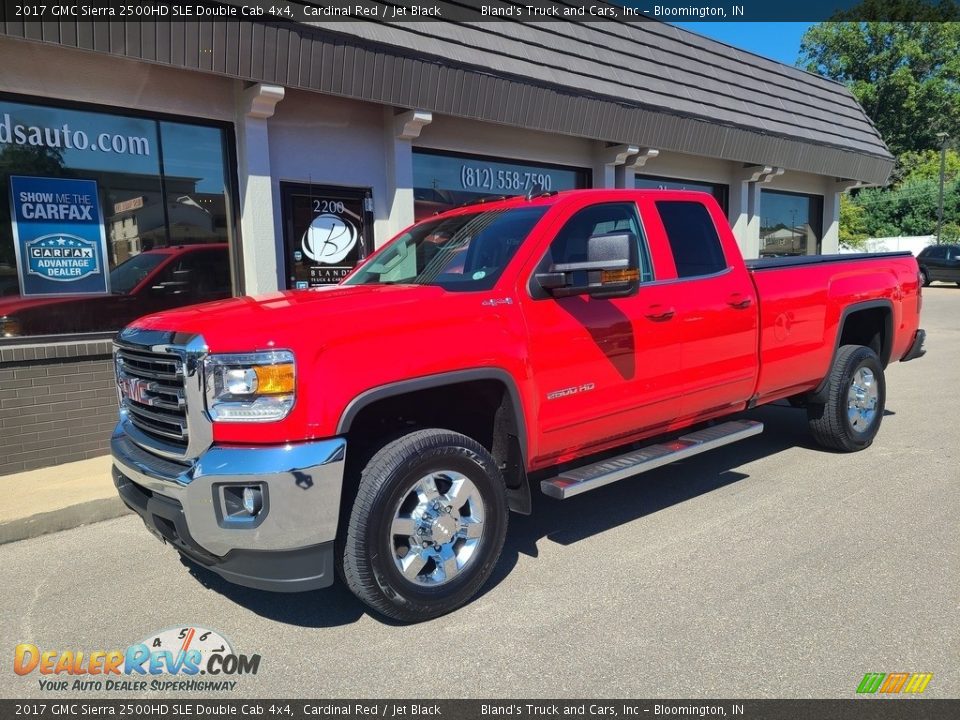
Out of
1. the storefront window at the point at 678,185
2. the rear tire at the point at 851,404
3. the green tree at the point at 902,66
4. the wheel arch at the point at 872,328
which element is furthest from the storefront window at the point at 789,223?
the green tree at the point at 902,66

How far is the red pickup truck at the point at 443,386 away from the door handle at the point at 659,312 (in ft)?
0.03

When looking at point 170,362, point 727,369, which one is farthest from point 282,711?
point 727,369

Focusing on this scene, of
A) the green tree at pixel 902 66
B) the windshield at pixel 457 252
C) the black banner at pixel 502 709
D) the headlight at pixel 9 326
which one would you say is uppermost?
the green tree at pixel 902 66

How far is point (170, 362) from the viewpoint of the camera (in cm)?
305

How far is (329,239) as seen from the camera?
308 inches

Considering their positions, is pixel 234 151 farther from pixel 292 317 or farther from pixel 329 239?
pixel 292 317

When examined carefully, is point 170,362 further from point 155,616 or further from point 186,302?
point 186,302

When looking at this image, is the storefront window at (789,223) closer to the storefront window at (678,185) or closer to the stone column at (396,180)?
the storefront window at (678,185)

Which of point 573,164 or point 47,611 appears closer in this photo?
point 47,611

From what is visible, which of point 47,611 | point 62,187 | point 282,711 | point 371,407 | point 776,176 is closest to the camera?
point 282,711

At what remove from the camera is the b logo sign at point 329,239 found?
7.67m

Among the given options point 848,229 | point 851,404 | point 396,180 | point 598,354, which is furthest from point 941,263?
point 598,354

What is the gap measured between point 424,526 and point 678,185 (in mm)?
10240

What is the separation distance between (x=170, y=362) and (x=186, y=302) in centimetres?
414
